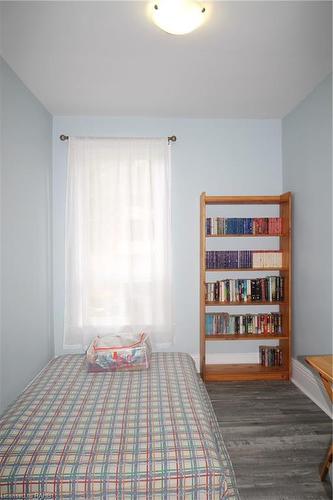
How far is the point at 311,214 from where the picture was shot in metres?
2.88

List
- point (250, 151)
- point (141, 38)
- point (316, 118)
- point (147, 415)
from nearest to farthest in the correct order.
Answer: point (147, 415) → point (141, 38) → point (316, 118) → point (250, 151)

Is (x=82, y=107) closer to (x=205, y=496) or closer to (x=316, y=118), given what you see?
(x=316, y=118)

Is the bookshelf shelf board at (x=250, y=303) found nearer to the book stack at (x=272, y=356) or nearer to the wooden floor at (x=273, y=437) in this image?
the book stack at (x=272, y=356)

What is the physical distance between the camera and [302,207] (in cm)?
305

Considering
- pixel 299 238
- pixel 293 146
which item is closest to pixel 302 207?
pixel 299 238

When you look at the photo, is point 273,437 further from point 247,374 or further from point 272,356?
point 272,356

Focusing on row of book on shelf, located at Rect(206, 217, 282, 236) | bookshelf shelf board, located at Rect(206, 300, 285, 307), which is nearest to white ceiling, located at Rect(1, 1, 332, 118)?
row of book on shelf, located at Rect(206, 217, 282, 236)

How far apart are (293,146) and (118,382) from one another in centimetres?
282

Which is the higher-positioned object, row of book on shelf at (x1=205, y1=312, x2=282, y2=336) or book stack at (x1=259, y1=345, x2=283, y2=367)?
row of book on shelf at (x1=205, y1=312, x2=282, y2=336)

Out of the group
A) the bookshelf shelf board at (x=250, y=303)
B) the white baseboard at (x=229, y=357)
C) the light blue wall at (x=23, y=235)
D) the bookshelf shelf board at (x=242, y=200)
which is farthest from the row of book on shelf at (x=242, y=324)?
the light blue wall at (x=23, y=235)

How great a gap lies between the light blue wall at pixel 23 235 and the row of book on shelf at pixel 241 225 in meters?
1.70

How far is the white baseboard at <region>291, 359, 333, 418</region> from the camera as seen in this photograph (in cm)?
262

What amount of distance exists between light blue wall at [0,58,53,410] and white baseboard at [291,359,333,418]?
8.35 ft

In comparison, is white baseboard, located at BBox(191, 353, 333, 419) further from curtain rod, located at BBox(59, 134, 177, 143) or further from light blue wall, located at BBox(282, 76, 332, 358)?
curtain rod, located at BBox(59, 134, 177, 143)
